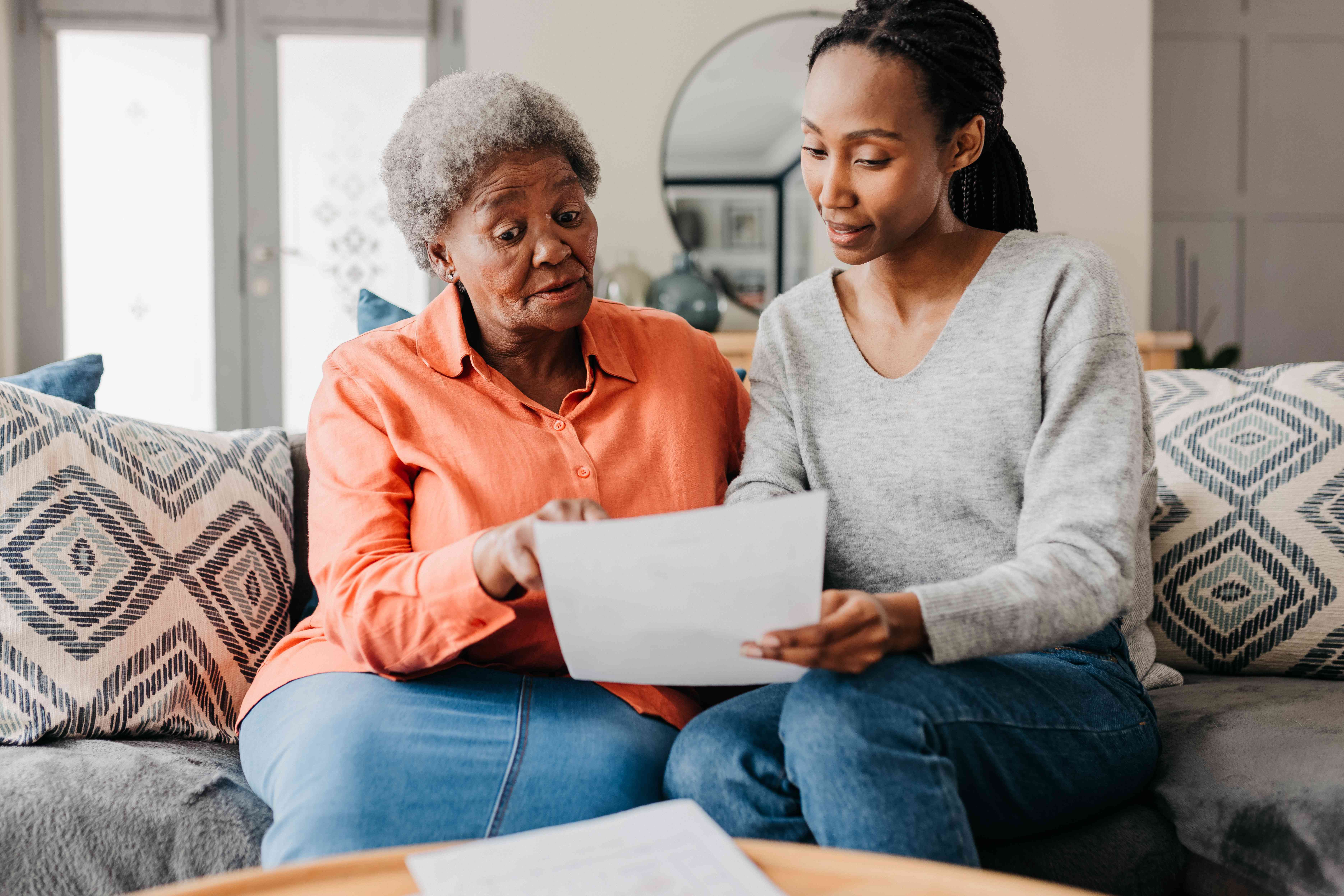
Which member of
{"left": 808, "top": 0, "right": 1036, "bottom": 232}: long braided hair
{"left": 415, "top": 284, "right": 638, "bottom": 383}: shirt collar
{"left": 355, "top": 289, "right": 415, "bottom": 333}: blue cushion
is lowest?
{"left": 415, "top": 284, "right": 638, "bottom": 383}: shirt collar

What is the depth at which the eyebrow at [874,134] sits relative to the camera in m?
1.01

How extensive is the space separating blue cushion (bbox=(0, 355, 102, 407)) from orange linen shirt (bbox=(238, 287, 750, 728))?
0.37m

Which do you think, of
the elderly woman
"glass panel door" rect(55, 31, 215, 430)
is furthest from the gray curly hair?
"glass panel door" rect(55, 31, 215, 430)

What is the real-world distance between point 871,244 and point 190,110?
3.51m

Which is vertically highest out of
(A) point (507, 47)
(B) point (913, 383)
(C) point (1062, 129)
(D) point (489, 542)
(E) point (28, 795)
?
(A) point (507, 47)

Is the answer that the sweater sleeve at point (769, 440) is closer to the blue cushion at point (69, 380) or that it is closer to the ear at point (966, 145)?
the ear at point (966, 145)

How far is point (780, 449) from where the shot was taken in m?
1.16

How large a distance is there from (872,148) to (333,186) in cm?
321

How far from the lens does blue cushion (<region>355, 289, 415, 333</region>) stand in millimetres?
1473

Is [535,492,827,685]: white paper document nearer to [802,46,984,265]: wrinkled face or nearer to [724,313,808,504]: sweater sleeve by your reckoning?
[724,313,808,504]: sweater sleeve

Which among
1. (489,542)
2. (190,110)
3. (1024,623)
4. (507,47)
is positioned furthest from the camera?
(190,110)

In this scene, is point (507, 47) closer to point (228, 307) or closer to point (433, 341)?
point (228, 307)

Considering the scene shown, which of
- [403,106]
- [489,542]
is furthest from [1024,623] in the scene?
[403,106]

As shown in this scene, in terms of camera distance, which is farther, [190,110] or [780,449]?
[190,110]
